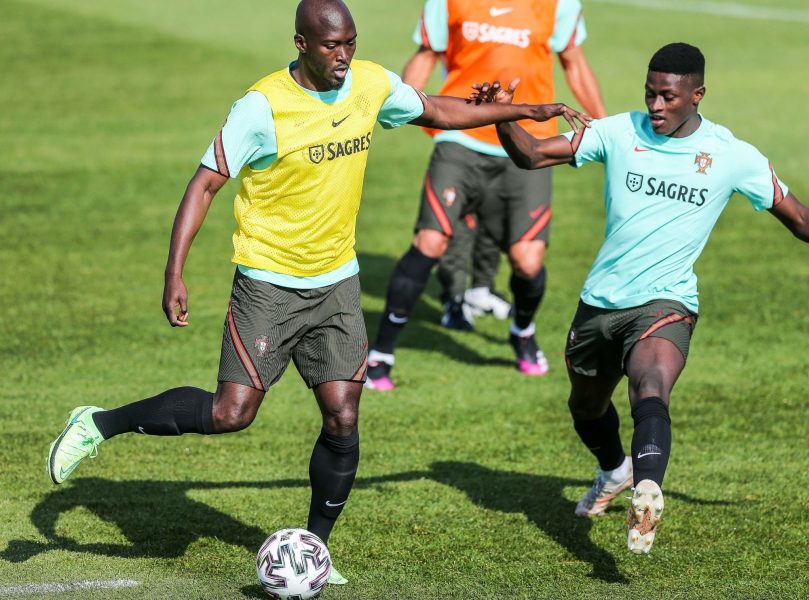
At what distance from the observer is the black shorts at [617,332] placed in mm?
6535

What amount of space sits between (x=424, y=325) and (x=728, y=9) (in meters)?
16.6

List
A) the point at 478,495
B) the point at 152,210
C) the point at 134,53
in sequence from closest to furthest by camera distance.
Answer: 1. the point at 478,495
2. the point at 152,210
3. the point at 134,53

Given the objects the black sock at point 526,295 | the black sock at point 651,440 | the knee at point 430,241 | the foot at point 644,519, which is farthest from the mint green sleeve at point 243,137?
the black sock at point 526,295

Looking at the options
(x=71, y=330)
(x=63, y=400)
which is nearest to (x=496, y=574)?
(x=63, y=400)

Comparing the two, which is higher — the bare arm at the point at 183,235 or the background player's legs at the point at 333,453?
the bare arm at the point at 183,235

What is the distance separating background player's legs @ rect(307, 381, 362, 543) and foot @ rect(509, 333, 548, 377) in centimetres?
397

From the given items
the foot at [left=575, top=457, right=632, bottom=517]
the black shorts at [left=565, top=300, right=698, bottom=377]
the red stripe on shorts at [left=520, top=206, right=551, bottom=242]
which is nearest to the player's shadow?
the red stripe on shorts at [left=520, top=206, right=551, bottom=242]

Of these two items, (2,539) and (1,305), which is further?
(1,305)

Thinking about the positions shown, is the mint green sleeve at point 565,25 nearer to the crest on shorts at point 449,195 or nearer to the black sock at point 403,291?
the crest on shorts at point 449,195

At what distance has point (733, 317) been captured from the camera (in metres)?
11.4

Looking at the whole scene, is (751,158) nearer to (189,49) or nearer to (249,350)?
(249,350)

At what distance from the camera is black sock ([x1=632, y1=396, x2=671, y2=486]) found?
601cm

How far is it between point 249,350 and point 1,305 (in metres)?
5.77

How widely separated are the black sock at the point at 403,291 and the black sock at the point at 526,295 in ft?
2.39
